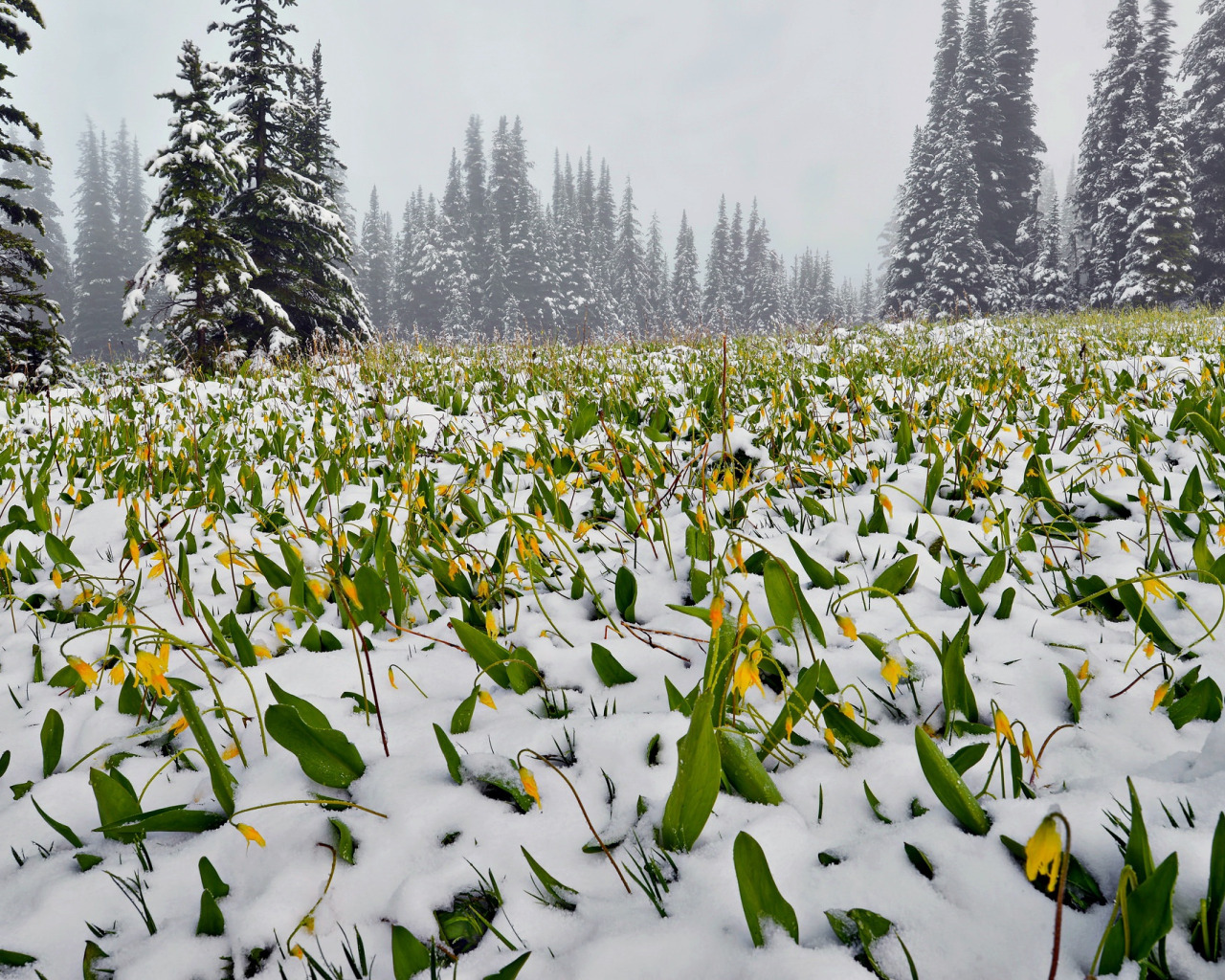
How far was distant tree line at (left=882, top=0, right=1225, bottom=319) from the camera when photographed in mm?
25078

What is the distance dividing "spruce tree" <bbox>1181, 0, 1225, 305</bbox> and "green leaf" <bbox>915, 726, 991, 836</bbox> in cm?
3622

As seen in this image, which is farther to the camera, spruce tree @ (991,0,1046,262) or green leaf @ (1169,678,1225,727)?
spruce tree @ (991,0,1046,262)

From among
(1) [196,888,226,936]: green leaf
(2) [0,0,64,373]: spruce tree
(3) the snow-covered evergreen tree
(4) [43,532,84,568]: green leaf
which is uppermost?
(3) the snow-covered evergreen tree

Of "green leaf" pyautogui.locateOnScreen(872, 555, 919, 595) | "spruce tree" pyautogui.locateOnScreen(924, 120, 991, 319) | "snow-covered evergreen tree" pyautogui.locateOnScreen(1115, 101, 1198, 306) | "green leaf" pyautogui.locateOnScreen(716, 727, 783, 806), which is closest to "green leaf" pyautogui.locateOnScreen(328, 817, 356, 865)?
"green leaf" pyautogui.locateOnScreen(716, 727, 783, 806)

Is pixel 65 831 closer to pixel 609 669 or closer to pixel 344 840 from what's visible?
pixel 344 840

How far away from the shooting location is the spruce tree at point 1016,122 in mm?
31219

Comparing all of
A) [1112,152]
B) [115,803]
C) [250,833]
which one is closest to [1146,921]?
[250,833]

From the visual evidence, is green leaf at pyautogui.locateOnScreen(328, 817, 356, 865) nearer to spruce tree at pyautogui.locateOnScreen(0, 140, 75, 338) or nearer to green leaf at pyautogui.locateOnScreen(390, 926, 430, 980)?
green leaf at pyautogui.locateOnScreen(390, 926, 430, 980)

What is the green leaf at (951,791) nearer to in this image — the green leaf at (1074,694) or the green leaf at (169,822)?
the green leaf at (1074,694)

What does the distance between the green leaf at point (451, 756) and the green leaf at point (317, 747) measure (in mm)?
216

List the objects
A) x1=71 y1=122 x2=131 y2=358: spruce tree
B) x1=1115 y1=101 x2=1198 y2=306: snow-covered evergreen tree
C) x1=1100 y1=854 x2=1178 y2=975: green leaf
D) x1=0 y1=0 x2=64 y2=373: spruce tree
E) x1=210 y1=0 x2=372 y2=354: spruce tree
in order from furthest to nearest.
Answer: x1=71 y1=122 x2=131 y2=358: spruce tree < x1=1115 y1=101 x2=1198 y2=306: snow-covered evergreen tree < x1=210 y1=0 x2=372 y2=354: spruce tree < x1=0 y1=0 x2=64 y2=373: spruce tree < x1=1100 y1=854 x2=1178 y2=975: green leaf

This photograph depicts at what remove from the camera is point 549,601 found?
7.15 feet

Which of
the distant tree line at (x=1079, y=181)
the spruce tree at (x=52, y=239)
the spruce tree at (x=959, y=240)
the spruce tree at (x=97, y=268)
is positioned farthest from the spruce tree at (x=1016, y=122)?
the spruce tree at (x=52, y=239)

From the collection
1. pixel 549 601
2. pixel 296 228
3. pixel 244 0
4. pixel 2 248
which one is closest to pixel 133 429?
pixel 549 601
